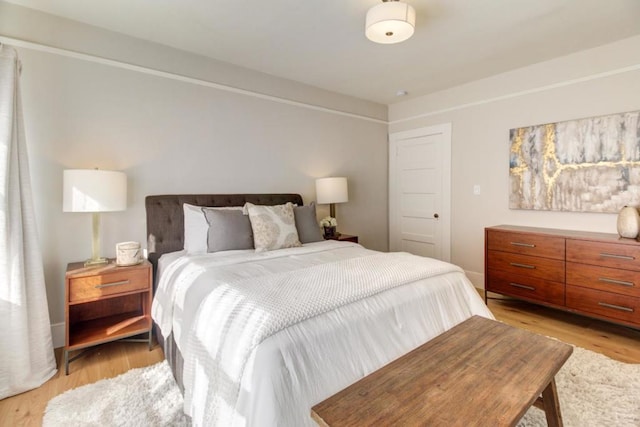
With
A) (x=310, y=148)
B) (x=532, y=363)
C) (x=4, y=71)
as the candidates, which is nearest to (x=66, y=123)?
(x=4, y=71)

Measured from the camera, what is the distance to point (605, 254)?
2.57 meters

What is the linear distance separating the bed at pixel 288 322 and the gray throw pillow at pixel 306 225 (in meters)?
0.66

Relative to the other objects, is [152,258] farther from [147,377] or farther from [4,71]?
[4,71]

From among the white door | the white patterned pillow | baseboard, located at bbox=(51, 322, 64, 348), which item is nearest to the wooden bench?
the white patterned pillow

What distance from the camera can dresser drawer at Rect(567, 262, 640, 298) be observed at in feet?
8.03

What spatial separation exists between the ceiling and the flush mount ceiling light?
0.20 meters

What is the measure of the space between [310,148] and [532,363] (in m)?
3.12

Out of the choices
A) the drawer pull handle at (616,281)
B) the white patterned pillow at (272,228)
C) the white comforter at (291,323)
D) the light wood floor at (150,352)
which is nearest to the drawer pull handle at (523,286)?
the light wood floor at (150,352)

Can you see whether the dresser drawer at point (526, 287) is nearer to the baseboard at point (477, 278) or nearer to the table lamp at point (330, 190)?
the baseboard at point (477, 278)

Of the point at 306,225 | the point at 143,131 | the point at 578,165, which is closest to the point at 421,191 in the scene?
the point at 578,165

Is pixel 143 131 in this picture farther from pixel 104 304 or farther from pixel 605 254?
pixel 605 254

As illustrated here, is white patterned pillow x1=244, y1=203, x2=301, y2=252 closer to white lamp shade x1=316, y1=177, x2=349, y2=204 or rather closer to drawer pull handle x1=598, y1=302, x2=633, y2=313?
white lamp shade x1=316, y1=177, x2=349, y2=204

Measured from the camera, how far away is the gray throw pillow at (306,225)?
9.93ft

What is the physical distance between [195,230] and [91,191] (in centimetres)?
75
